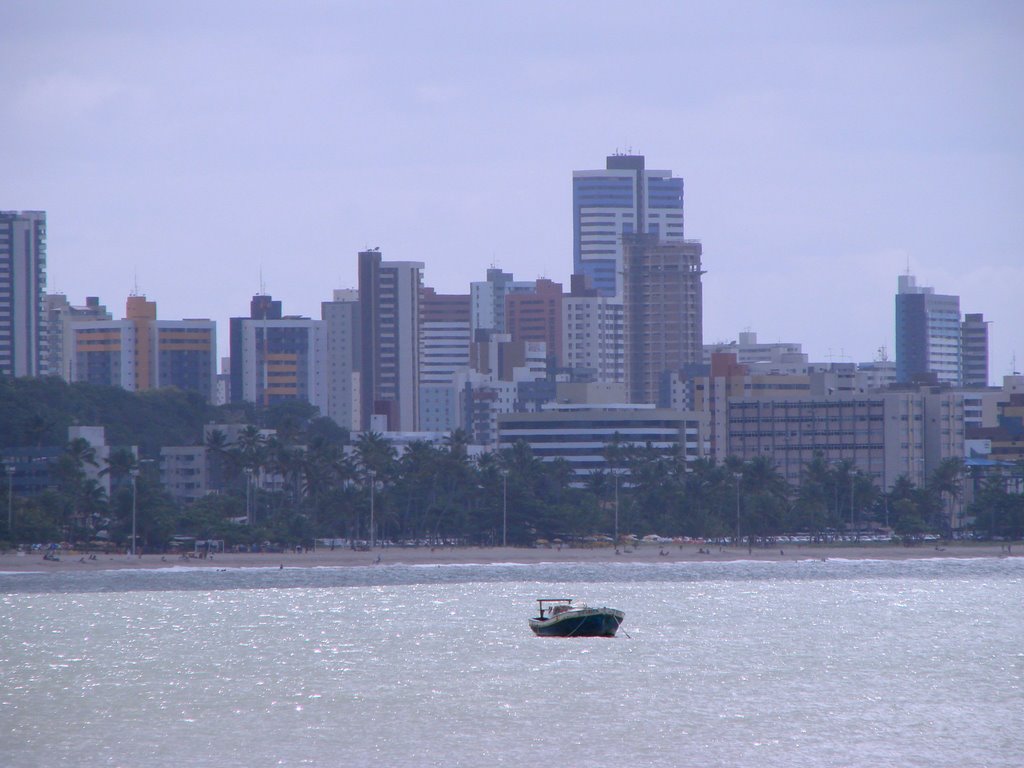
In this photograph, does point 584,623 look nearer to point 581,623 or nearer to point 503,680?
point 581,623

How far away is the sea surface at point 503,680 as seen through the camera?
66750 millimetres

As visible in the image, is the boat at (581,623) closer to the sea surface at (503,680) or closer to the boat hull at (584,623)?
the boat hull at (584,623)

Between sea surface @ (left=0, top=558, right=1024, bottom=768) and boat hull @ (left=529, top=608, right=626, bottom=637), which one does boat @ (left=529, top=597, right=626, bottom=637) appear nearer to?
boat hull @ (left=529, top=608, right=626, bottom=637)

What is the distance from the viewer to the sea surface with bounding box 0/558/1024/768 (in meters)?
66.8

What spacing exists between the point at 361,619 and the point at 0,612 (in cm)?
3195

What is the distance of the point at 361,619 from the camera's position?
420ft

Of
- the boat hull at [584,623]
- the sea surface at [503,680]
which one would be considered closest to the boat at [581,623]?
the boat hull at [584,623]

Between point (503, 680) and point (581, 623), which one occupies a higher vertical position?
point (581, 623)

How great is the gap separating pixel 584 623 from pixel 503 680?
21.1m

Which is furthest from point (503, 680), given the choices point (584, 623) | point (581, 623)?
point (584, 623)

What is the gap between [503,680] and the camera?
8788cm

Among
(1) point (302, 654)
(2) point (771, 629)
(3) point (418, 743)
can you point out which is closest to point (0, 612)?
(1) point (302, 654)

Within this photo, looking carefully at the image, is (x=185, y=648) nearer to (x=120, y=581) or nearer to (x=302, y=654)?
(x=302, y=654)

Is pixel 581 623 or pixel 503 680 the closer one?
pixel 503 680
